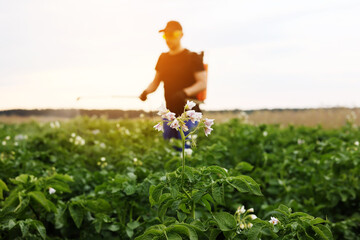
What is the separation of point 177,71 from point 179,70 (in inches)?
1.2

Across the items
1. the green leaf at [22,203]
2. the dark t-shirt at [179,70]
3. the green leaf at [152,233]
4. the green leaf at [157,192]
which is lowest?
the green leaf at [22,203]

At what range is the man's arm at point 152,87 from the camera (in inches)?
190

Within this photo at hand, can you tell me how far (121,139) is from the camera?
7.08m

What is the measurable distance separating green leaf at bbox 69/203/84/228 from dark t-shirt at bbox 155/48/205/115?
236 centimetres

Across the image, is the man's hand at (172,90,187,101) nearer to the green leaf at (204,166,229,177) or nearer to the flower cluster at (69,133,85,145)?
the flower cluster at (69,133,85,145)

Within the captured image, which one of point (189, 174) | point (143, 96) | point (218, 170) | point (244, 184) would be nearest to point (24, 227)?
point (189, 174)

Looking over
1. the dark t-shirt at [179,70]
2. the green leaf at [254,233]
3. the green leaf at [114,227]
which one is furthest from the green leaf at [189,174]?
the dark t-shirt at [179,70]

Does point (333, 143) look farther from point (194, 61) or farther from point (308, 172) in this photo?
point (194, 61)

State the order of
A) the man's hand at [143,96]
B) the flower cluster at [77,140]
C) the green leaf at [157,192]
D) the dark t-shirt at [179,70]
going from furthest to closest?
the flower cluster at [77,140]
the dark t-shirt at [179,70]
the man's hand at [143,96]
the green leaf at [157,192]

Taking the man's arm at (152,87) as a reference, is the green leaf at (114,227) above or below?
below

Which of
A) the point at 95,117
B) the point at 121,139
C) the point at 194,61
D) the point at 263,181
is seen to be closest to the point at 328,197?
the point at 263,181

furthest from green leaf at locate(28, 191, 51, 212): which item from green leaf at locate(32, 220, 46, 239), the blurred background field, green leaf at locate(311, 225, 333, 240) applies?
the blurred background field

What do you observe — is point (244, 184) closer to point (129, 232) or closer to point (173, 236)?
point (173, 236)

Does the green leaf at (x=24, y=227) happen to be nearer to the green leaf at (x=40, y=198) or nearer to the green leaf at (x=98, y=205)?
the green leaf at (x=40, y=198)
